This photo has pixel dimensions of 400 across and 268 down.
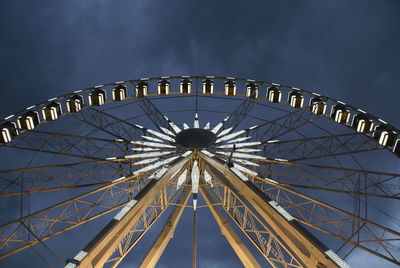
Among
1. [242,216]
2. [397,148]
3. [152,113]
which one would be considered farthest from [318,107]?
[152,113]

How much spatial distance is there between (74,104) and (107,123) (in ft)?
7.97

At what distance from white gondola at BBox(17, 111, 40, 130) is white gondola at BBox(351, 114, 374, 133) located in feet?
63.8

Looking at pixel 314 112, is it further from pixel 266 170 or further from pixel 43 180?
pixel 43 180

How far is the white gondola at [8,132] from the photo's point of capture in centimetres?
1680

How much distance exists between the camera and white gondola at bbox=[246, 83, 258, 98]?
77.4ft

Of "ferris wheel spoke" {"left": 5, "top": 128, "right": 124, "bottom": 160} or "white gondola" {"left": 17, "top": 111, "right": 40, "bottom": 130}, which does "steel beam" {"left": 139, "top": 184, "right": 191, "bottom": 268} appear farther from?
"white gondola" {"left": 17, "top": 111, "right": 40, "bottom": 130}

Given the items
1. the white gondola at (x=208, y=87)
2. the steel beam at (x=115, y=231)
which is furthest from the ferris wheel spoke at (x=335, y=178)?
the steel beam at (x=115, y=231)

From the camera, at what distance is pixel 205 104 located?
3529 inches

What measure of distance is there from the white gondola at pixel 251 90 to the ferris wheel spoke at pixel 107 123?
8.51m

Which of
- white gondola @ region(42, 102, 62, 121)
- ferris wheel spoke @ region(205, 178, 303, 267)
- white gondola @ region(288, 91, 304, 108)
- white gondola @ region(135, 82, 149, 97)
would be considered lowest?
ferris wheel spoke @ region(205, 178, 303, 267)

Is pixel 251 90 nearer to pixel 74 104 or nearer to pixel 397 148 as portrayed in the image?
pixel 397 148

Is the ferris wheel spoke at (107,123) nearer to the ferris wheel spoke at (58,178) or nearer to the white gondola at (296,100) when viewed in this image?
the ferris wheel spoke at (58,178)

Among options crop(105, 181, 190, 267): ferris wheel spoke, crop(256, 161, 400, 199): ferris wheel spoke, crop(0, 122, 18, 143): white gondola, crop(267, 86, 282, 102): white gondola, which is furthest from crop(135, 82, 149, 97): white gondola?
crop(256, 161, 400, 199): ferris wheel spoke

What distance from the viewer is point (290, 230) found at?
10.9 meters
